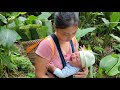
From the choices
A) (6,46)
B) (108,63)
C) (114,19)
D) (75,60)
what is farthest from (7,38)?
(114,19)

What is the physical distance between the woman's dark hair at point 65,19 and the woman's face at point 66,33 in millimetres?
16

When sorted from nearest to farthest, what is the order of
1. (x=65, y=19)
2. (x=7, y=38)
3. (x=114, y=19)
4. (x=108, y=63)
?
(x=65, y=19) < (x=7, y=38) < (x=108, y=63) < (x=114, y=19)

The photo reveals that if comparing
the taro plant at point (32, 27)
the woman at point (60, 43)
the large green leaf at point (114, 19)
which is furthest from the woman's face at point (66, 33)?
the large green leaf at point (114, 19)

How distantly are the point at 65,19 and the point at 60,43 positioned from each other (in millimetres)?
110

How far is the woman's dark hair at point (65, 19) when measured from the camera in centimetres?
135

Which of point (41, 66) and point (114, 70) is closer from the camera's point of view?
point (41, 66)

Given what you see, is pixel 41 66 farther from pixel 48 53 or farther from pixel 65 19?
pixel 65 19

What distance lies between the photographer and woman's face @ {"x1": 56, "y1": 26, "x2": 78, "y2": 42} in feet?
4.47

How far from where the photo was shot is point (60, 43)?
Answer: 4.58 feet

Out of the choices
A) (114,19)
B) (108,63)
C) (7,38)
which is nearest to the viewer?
(7,38)

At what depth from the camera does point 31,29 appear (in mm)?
1706

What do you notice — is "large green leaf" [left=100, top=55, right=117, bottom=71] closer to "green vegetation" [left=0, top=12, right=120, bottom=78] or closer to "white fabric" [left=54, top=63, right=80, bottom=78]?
"green vegetation" [left=0, top=12, right=120, bottom=78]
